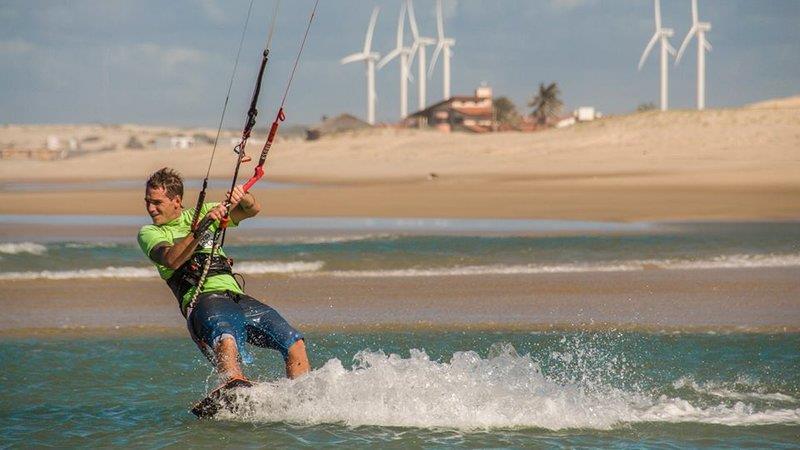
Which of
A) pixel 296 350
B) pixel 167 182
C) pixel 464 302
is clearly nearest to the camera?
pixel 167 182

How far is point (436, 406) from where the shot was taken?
25.3 ft

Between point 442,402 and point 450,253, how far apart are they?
390 inches

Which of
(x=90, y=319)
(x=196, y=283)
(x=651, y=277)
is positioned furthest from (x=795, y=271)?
(x=196, y=283)

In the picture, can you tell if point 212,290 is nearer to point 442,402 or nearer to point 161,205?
point 161,205

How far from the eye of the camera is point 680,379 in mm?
9000

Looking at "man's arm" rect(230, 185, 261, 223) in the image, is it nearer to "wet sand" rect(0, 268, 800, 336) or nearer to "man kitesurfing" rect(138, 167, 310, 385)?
"man kitesurfing" rect(138, 167, 310, 385)

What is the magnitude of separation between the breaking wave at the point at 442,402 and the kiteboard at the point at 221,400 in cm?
14

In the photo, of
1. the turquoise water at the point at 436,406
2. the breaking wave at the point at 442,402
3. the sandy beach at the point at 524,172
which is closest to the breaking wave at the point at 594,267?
the turquoise water at the point at 436,406

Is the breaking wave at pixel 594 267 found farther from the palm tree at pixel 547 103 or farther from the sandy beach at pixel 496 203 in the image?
the palm tree at pixel 547 103

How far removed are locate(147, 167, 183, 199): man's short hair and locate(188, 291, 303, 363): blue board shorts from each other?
651 millimetres

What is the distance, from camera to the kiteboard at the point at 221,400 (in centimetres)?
718

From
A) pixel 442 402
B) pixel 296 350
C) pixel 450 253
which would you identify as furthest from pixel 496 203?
pixel 296 350

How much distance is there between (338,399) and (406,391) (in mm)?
457

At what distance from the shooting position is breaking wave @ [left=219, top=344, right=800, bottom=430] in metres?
7.61
